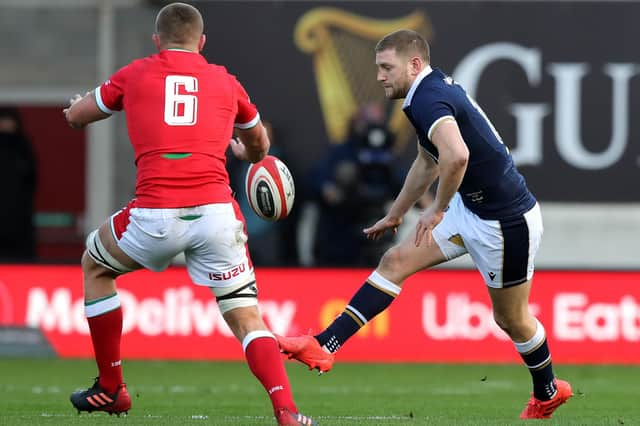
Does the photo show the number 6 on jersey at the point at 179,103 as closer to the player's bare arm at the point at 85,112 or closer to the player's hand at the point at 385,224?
the player's bare arm at the point at 85,112

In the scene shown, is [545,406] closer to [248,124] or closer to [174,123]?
[248,124]

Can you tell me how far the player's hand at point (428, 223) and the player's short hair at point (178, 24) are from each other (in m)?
1.57

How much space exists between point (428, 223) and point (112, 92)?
5.95 feet

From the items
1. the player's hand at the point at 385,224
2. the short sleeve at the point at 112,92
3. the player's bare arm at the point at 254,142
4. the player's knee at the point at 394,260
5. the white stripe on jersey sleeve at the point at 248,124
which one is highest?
the short sleeve at the point at 112,92

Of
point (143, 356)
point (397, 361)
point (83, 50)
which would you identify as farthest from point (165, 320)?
point (83, 50)

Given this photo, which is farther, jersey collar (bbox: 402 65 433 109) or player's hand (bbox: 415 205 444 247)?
jersey collar (bbox: 402 65 433 109)

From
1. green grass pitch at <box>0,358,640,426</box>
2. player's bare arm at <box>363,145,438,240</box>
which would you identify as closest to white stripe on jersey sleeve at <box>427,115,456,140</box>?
player's bare arm at <box>363,145,438,240</box>

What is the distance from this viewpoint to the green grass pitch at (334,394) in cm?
845

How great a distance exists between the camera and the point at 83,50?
16.9 meters

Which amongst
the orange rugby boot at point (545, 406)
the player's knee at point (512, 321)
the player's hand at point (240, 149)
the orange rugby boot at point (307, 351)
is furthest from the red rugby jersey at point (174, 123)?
the orange rugby boot at point (545, 406)

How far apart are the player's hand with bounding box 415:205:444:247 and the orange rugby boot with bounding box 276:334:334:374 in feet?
2.88

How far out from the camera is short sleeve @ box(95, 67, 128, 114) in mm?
7531

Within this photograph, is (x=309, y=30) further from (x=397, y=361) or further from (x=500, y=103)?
(x=397, y=361)

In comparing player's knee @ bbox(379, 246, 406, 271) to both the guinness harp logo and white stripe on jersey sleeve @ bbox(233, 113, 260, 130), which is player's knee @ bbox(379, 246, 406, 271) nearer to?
white stripe on jersey sleeve @ bbox(233, 113, 260, 130)
